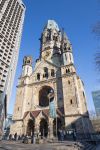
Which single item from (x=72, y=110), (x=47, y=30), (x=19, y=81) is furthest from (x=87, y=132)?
(x=47, y=30)

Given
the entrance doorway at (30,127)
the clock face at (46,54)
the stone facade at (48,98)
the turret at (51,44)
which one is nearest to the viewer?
the stone facade at (48,98)

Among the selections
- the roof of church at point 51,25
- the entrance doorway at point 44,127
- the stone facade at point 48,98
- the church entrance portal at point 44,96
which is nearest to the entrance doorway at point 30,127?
the stone facade at point 48,98

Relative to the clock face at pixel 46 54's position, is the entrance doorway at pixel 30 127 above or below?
below

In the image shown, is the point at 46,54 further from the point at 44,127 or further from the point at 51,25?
the point at 44,127

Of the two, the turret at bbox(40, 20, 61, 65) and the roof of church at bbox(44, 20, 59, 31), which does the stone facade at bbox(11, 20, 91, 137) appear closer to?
the turret at bbox(40, 20, 61, 65)

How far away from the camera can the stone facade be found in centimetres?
2917

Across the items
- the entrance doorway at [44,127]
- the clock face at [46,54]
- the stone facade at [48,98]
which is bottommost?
the entrance doorway at [44,127]

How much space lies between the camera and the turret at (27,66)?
40.8m

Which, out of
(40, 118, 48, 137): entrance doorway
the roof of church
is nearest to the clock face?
the roof of church

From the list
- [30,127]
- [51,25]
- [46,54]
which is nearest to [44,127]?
[30,127]

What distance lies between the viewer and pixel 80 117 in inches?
1109

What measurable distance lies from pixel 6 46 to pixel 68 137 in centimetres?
5048

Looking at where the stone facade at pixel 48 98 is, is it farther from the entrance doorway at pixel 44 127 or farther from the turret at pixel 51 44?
the turret at pixel 51 44

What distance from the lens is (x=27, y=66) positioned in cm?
4212
